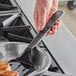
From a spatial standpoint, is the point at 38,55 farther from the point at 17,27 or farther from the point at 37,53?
the point at 17,27

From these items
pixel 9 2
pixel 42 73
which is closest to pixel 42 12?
pixel 42 73

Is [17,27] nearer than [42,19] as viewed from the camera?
No

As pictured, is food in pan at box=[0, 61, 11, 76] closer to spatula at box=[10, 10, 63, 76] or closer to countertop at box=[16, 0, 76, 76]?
spatula at box=[10, 10, 63, 76]

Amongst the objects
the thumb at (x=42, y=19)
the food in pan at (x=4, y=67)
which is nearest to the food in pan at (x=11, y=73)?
the food in pan at (x=4, y=67)

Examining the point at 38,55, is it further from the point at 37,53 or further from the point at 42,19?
the point at 42,19

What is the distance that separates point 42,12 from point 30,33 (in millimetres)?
204

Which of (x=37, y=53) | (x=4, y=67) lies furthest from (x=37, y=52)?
(x=4, y=67)

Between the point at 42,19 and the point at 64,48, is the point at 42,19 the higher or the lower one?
the higher one

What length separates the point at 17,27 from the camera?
2.53 feet

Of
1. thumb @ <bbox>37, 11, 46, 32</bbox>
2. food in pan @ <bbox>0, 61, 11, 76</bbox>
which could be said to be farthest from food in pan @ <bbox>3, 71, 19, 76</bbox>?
thumb @ <bbox>37, 11, 46, 32</bbox>

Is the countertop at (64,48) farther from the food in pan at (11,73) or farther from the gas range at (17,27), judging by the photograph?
the food in pan at (11,73)

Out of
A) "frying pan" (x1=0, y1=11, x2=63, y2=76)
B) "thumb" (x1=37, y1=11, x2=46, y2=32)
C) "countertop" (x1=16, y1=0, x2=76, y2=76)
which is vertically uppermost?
"thumb" (x1=37, y1=11, x2=46, y2=32)

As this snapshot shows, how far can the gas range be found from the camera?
2.28 feet

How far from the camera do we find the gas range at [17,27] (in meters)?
0.70
